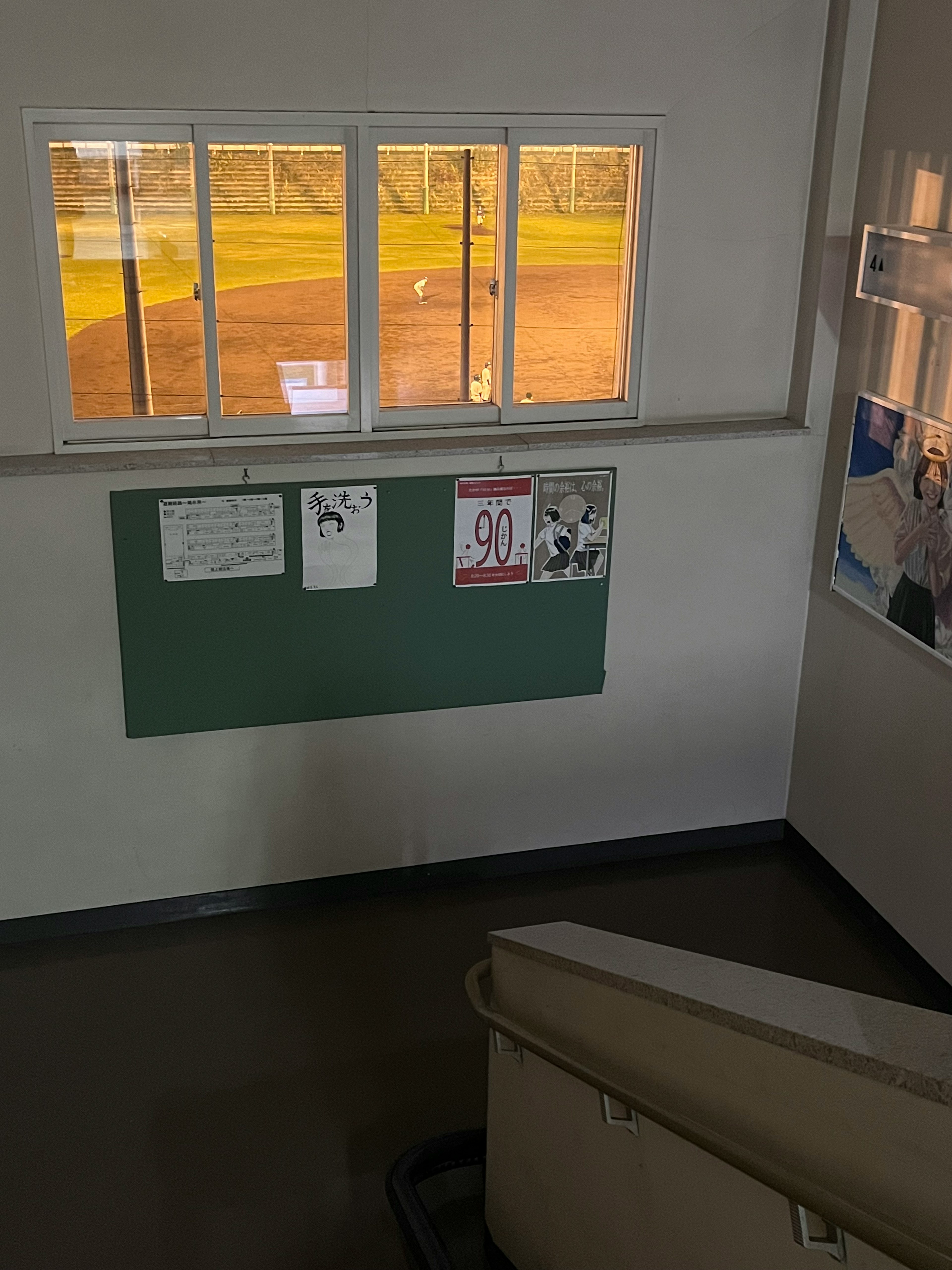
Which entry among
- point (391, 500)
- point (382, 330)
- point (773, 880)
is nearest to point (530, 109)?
point (382, 330)

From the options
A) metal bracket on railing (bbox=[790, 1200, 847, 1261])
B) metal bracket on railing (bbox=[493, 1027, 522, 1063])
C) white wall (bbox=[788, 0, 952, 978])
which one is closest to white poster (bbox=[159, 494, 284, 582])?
metal bracket on railing (bbox=[493, 1027, 522, 1063])

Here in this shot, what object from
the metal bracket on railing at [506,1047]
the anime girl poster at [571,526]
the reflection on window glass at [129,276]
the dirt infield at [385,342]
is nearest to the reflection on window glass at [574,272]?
the dirt infield at [385,342]

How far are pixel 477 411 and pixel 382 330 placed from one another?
484 millimetres

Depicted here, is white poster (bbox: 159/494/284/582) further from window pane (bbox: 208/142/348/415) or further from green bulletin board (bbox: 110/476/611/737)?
window pane (bbox: 208/142/348/415)

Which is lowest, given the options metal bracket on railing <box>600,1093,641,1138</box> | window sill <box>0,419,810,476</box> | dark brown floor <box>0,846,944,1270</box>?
dark brown floor <box>0,846,944,1270</box>

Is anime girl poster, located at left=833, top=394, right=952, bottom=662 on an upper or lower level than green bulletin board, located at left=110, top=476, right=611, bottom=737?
upper

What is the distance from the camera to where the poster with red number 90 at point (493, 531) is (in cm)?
481

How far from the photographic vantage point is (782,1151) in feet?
6.84

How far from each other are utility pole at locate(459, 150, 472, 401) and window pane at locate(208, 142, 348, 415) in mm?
453

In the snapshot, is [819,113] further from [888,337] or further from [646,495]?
[646,495]

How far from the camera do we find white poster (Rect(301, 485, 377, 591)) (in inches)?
183

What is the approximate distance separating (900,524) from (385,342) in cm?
204

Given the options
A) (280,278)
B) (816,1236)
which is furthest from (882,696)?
(816,1236)

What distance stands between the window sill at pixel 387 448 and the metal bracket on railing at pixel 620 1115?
2.65 metres
